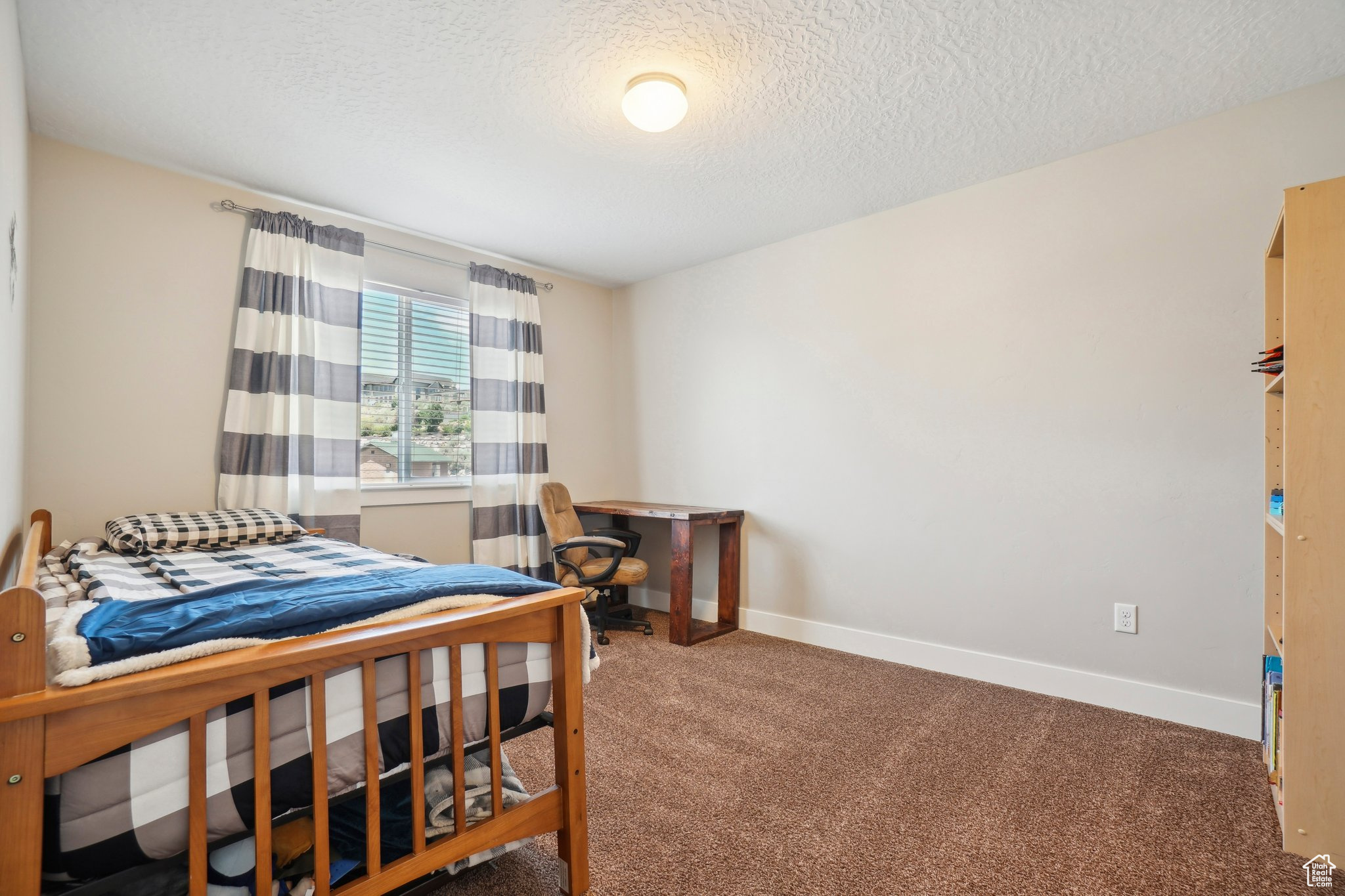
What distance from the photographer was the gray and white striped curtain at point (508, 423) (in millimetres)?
3787

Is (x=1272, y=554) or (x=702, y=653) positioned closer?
(x=1272, y=554)

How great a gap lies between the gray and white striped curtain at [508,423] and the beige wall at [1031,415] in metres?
1.16

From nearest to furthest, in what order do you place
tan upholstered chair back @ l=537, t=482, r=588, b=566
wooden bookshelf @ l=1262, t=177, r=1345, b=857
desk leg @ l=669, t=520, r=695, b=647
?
wooden bookshelf @ l=1262, t=177, r=1345, b=857 < desk leg @ l=669, t=520, r=695, b=647 < tan upholstered chair back @ l=537, t=482, r=588, b=566

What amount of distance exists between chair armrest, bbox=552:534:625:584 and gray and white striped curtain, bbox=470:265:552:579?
43 centimetres

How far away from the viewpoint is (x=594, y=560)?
381 centimetres

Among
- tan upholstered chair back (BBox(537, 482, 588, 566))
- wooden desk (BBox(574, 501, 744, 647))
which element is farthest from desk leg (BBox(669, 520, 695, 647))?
tan upholstered chair back (BBox(537, 482, 588, 566))

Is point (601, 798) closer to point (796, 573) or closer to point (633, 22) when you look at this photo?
point (796, 573)

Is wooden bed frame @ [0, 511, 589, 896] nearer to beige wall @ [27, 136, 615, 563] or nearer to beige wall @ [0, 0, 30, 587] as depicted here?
beige wall @ [0, 0, 30, 587]

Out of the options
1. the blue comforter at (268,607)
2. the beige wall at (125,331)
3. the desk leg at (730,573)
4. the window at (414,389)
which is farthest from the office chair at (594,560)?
the blue comforter at (268,607)

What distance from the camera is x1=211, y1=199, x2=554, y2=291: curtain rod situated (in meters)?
2.89

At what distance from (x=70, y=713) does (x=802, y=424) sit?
10.5 feet

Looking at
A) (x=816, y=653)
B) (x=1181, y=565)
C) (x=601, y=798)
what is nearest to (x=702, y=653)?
(x=816, y=653)

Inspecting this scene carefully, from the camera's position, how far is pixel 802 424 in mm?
3611

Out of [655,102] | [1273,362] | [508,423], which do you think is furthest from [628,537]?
[1273,362]
